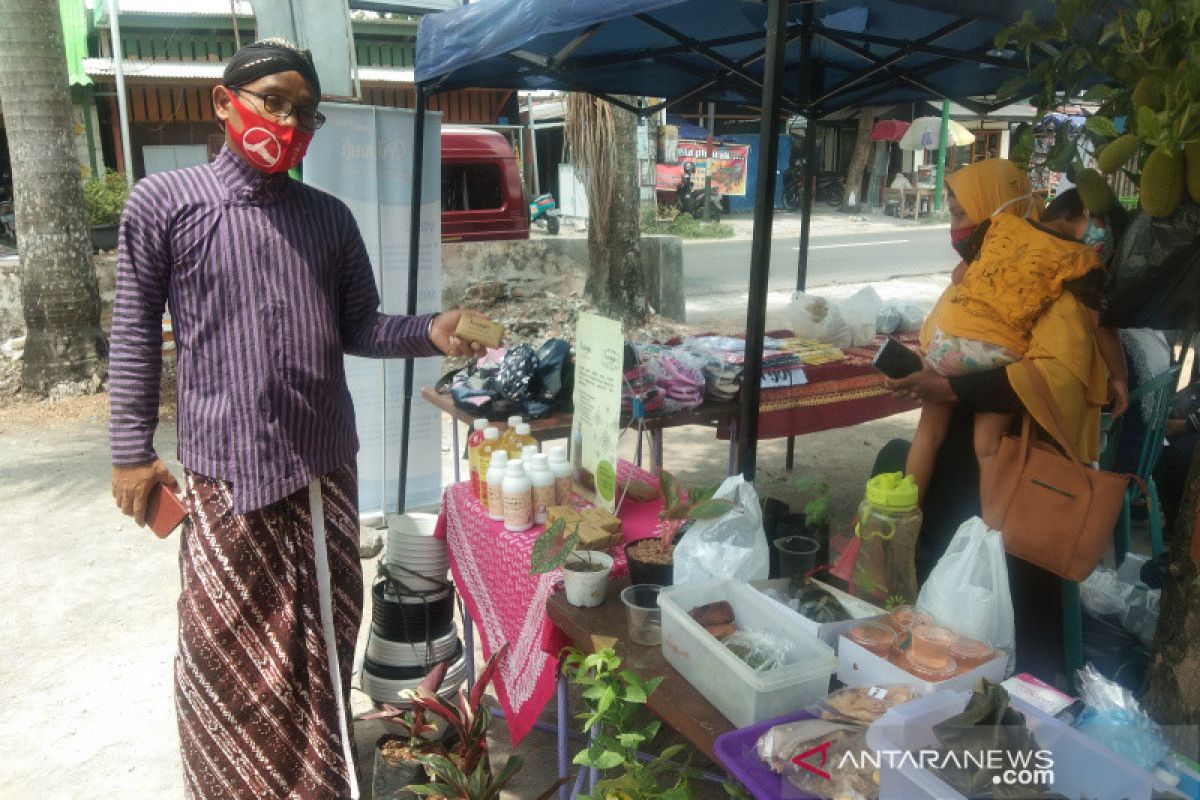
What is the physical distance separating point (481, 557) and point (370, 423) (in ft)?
6.81

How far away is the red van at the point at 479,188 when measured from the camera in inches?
335

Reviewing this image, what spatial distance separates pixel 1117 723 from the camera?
3.82 feet

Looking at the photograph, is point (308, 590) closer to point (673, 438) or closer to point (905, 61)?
point (905, 61)

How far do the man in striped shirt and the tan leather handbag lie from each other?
1390 millimetres

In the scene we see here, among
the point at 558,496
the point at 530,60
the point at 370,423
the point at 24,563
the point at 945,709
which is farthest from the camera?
the point at 370,423

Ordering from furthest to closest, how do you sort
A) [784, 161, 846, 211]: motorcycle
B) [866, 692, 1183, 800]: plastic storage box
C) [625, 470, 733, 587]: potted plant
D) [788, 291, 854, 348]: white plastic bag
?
[784, 161, 846, 211]: motorcycle
[788, 291, 854, 348]: white plastic bag
[625, 470, 733, 587]: potted plant
[866, 692, 1183, 800]: plastic storage box

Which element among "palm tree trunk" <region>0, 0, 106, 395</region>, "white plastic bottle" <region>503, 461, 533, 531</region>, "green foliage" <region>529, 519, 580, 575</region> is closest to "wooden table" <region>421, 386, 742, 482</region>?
"white plastic bottle" <region>503, 461, 533, 531</region>

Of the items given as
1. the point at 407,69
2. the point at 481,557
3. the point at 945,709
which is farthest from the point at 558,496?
the point at 407,69

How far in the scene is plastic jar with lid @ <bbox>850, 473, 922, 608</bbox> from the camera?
1.69 metres

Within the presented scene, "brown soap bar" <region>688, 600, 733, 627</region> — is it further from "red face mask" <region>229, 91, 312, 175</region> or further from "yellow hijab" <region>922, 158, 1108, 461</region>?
"red face mask" <region>229, 91, 312, 175</region>

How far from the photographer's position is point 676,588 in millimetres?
1589

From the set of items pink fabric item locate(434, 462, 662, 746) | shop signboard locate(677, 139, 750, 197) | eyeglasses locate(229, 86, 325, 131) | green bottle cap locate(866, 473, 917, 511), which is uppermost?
shop signboard locate(677, 139, 750, 197)

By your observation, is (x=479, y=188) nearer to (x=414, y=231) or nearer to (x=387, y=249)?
(x=387, y=249)

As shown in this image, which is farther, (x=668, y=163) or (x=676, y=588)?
(x=668, y=163)
